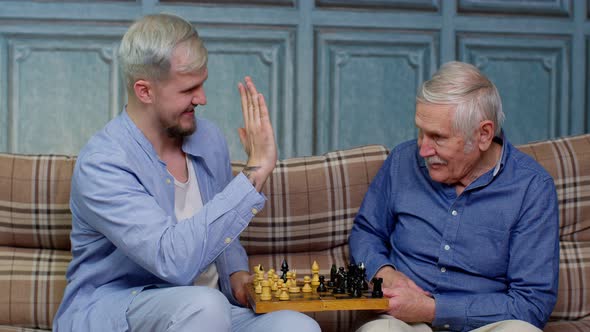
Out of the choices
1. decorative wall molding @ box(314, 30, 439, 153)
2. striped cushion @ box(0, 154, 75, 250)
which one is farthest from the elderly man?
decorative wall molding @ box(314, 30, 439, 153)

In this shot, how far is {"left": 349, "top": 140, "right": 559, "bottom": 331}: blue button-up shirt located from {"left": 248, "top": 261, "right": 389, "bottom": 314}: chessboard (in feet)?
0.90

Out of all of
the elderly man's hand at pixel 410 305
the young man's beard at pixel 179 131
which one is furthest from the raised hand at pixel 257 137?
the elderly man's hand at pixel 410 305

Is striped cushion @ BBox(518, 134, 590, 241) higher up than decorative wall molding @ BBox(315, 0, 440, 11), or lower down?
lower down

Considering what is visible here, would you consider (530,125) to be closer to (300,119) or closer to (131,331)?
(300,119)

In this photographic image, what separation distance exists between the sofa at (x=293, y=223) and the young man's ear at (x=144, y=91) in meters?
0.57

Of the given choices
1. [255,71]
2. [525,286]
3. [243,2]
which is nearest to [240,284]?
[525,286]

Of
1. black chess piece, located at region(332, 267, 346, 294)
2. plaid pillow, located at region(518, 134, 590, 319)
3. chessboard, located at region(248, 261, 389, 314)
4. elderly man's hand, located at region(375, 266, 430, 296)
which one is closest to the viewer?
chessboard, located at region(248, 261, 389, 314)

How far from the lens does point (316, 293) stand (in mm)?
2377

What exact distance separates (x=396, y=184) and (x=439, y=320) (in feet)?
1.54

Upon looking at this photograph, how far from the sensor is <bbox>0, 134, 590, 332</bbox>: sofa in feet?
9.30

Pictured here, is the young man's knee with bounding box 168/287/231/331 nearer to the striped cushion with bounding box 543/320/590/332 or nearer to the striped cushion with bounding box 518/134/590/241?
the striped cushion with bounding box 543/320/590/332

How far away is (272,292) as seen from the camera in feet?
7.63

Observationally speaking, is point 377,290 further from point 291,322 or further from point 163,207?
point 163,207

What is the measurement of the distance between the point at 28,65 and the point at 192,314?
205cm
